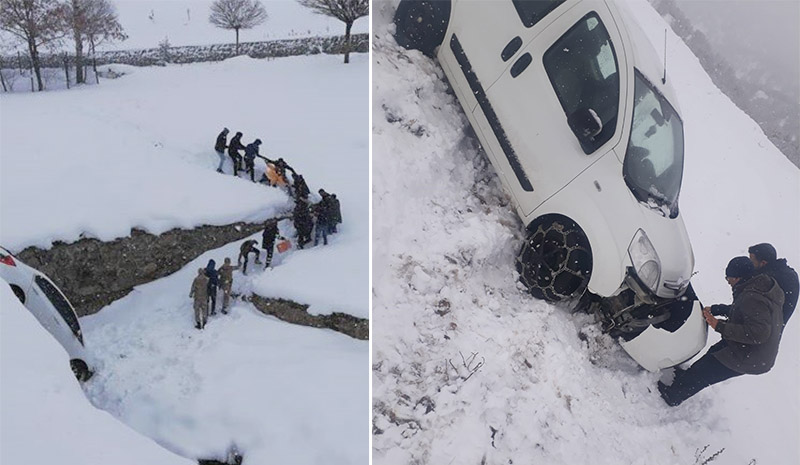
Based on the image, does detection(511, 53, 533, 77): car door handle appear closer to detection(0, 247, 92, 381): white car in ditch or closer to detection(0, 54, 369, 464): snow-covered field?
detection(0, 54, 369, 464): snow-covered field

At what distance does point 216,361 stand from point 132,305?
99 centimetres

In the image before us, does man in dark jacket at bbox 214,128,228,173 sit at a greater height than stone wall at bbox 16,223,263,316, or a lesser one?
greater

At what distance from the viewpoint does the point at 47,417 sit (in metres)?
1.94

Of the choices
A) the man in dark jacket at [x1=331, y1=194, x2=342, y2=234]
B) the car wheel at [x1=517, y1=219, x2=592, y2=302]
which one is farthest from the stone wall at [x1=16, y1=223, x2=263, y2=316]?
the car wheel at [x1=517, y1=219, x2=592, y2=302]

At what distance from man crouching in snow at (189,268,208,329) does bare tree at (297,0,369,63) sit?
195cm

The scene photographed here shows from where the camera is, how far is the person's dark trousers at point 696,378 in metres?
1.59

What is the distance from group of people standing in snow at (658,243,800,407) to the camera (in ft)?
5.11

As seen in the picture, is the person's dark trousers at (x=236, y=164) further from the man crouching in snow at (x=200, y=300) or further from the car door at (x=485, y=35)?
the car door at (x=485, y=35)

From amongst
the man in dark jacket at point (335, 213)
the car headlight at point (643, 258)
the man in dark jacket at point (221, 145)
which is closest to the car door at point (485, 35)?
the car headlight at point (643, 258)

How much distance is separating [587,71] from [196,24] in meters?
4.27

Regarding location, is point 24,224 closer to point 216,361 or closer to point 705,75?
point 216,361

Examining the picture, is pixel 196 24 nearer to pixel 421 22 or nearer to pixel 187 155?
pixel 187 155

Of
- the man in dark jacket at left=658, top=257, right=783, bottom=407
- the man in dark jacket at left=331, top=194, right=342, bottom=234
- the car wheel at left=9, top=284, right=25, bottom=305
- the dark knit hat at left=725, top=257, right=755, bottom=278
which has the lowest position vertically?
the car wheel at left=9, top=284, right=25, bottom=305

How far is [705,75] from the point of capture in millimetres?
1744
